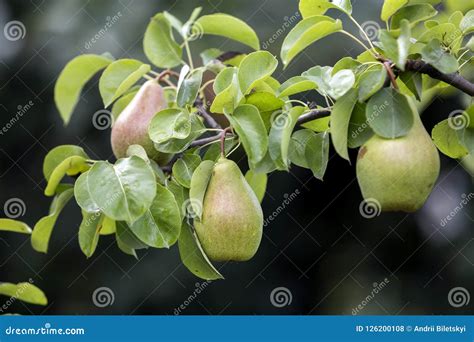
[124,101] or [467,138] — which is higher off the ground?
[124,101]

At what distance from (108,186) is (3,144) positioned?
1.95 m

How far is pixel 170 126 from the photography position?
3.67 ft

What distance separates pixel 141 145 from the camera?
1282 millimetres

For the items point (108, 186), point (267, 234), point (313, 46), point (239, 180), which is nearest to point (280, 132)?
point (239, 180)

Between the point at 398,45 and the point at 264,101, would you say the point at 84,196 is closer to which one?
the point at 264,101

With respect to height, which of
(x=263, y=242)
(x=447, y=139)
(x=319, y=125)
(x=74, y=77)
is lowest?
(x=263, y=242)

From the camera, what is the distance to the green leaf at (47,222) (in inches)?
52.1

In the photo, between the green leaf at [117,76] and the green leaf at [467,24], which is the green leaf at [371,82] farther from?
the green leaf at [117,76]

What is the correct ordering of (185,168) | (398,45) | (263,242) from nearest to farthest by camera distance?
(398,45) < (185,168) < (263,242)

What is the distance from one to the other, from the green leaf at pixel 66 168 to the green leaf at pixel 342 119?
493mm

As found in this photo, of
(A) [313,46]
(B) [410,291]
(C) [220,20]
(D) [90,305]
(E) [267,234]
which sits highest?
(C) [220,20]

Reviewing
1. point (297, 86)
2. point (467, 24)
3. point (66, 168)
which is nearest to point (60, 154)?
point (66, 168)

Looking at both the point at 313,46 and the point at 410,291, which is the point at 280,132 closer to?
the point at 313,46

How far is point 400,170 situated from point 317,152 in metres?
0.17
